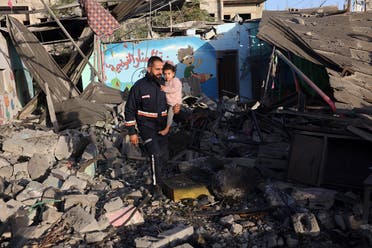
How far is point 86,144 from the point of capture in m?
8.14

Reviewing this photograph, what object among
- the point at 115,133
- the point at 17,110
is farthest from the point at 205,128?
the point at 17,110

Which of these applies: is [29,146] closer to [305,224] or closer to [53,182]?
[53,182]

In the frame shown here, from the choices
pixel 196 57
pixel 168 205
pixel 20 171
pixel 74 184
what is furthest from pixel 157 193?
pixel 196 57

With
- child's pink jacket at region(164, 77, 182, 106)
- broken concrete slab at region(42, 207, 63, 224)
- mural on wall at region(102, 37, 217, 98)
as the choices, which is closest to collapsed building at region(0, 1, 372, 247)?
broken concrete slab at region(42, 207, 63, 224)

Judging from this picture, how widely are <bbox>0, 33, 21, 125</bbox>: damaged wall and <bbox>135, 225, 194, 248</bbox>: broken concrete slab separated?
8.32 m

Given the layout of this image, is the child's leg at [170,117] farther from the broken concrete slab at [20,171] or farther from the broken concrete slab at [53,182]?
the broken concrete slab at [20,171]

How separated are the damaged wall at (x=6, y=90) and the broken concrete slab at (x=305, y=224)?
9.08m

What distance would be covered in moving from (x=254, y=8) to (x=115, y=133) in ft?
69.1

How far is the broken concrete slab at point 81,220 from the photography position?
425cm

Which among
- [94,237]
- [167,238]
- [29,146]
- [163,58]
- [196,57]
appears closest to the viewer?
[167,238]

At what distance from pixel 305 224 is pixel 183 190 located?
1.63 metres

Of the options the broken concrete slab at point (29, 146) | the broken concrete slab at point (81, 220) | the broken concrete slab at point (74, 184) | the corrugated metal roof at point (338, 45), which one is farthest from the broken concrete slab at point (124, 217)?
the corrugated metal roof at point (338, 45)

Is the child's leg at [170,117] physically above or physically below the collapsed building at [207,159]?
above

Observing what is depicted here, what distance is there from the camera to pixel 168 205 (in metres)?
5.05
